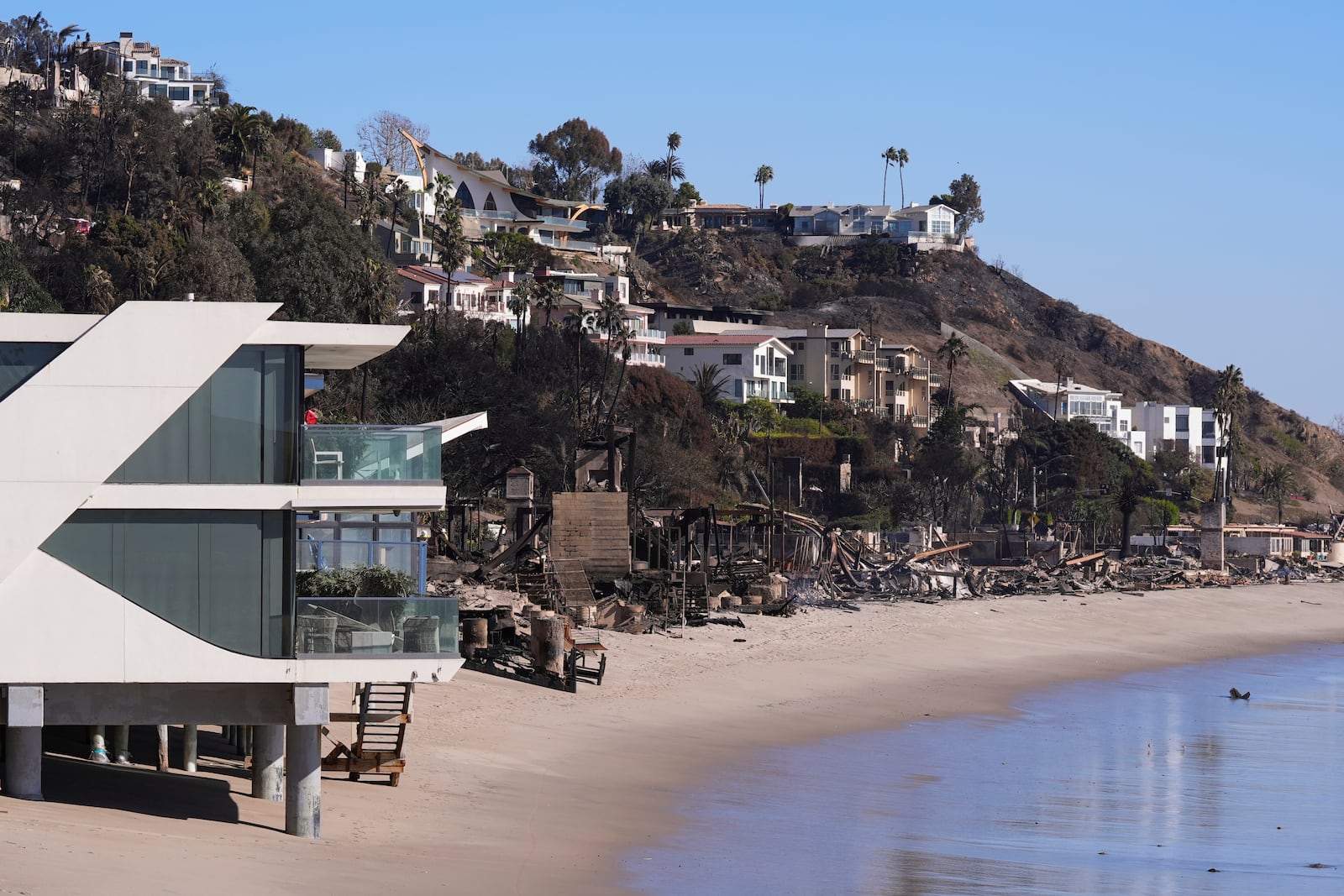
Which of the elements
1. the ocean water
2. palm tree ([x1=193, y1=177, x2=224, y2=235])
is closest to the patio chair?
the ocean water

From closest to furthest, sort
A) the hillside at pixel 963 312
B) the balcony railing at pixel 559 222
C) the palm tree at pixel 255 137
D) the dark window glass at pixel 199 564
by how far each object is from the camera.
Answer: the dark window glass at pixel 199 564, the palm tree at pixel 255 137, the balcony railing at pixel 559 222, the hillside at pixel 963 312

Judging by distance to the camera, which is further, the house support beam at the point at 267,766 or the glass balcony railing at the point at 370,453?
the house support beam at the point at 267,766

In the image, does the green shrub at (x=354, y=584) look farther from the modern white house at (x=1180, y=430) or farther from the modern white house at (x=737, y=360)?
the modern white house at (x=1180, y=430)

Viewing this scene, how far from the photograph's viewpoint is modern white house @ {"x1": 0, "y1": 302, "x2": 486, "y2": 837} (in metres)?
17.2

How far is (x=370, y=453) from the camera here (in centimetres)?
1855

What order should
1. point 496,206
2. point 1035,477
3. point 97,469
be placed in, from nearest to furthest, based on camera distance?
point 97,469 → point 1035,477 → point 496,206

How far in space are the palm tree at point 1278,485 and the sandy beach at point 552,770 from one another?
80091mm

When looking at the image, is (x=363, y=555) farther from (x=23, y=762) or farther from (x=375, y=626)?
(x=23, y=762)

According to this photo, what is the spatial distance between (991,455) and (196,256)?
60.4m

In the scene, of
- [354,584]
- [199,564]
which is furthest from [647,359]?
[199,564]

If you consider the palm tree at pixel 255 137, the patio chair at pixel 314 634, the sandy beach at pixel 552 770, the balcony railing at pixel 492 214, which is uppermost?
the balcony railing at pixel 492 214

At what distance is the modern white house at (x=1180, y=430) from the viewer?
458 ft

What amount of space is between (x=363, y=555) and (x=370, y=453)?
2116 millimetres

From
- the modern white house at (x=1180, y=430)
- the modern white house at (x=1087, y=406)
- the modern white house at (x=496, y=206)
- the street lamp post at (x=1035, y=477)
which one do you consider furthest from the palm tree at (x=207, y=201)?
the modern white house at (x=1180, y=430)
